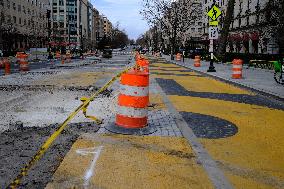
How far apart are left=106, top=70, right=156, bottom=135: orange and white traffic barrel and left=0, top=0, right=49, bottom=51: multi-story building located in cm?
5646

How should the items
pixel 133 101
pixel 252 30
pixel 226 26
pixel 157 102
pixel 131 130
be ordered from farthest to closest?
pixel 252 30
pixel 226 26
pixel 157 102
pixel 133 101
pixel 131 130

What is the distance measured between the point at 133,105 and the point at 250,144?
238 centimetres

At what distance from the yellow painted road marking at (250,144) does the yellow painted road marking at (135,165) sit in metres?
0.50

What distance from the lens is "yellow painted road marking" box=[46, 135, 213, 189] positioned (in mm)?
4723

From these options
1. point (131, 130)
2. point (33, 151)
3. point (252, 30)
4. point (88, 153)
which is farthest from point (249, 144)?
point (252, 30)

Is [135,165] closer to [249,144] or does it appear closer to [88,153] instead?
[88,153]

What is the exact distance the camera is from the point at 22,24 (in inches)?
3219

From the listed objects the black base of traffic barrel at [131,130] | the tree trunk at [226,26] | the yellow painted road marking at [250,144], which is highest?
the tree trunk at [226,26]

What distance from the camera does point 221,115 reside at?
9.57 metres

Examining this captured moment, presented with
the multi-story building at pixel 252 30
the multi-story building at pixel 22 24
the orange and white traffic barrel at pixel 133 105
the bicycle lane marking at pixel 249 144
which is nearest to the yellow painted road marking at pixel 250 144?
the bicycle lane marking at pixel 249 144

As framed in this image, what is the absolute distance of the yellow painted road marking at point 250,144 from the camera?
5199mm

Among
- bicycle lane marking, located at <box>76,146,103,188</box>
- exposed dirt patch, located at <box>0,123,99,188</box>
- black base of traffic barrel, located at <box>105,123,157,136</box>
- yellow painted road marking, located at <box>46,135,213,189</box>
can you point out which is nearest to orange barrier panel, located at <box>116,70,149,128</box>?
black base of traffic barrel, located at <box>105,123,157,136</box>

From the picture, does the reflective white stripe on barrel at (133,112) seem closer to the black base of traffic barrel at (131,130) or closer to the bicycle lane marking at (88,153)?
the black base of traffic barrel at (131,130)

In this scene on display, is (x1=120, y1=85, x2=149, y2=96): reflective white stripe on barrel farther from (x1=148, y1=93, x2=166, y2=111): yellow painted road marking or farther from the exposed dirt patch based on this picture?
(x1=148, y1=93, x2=166, y2=111): yellow painted road marking
